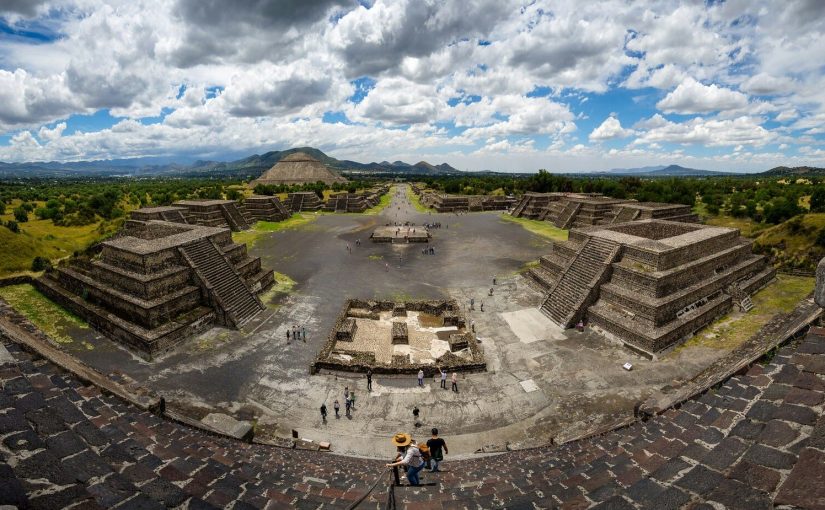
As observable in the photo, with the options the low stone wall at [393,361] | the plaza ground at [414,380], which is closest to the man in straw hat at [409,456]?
the plaza ground at [414,380]

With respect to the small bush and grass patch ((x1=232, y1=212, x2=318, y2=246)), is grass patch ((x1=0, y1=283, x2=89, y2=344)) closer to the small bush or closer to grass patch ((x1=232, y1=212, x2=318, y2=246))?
the small bush

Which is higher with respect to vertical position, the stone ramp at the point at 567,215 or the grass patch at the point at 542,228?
the stone ramp at the point at 567,215

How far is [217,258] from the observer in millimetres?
21469

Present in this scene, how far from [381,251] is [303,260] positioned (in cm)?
751

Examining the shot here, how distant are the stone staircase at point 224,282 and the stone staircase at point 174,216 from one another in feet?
62.2

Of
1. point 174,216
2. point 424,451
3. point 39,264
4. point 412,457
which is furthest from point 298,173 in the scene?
point 412,457

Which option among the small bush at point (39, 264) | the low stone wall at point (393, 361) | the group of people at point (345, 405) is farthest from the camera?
the small bush at point (39, 264)

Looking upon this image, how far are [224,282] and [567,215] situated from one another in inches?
1580

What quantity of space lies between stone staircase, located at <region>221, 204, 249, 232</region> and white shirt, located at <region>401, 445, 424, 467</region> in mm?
42041

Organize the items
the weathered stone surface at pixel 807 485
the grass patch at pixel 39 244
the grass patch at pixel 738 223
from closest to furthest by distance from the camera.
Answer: the weathered stone surface at pixel 807 485
the grass patch at pixel 39 244
the grass patch at pixel 738 223

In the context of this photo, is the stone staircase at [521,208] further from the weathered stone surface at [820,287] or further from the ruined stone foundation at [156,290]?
the weathered stone surface at [820,287]

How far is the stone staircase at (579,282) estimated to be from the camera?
18.9 meters

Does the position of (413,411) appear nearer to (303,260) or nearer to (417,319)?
(417,319)

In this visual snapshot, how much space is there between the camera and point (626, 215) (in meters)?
39.6
